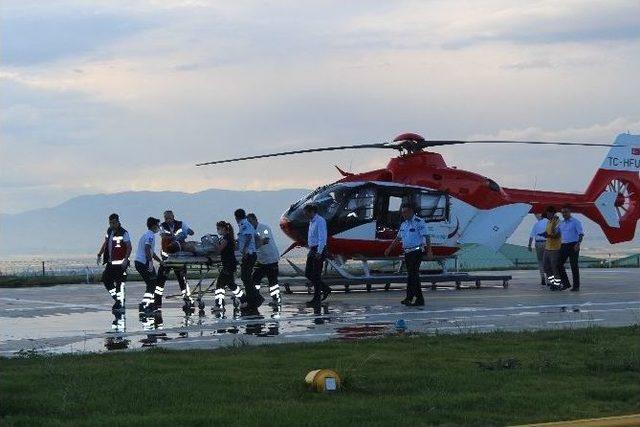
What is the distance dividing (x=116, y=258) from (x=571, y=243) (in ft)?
31.8

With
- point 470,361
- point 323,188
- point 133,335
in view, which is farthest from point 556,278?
point 470,361

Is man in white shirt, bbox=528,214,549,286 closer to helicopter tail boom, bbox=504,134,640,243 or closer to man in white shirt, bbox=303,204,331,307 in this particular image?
helicopter tail boom, bbox=504,134,640,243

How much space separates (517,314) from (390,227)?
8.31 metres

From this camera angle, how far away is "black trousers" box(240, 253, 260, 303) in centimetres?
2028

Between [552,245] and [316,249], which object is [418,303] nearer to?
[316,249]

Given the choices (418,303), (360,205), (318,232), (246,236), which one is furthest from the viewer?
(360,205)

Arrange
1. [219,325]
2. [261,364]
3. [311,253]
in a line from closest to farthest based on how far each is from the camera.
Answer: [261,364] → [219,325] → [311,253]

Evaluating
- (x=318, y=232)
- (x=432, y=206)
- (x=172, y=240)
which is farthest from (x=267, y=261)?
(x=432, y=206)

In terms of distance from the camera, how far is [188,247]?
21172 mm

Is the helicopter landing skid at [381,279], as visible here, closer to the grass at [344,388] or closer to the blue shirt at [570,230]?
the blue shirt at [570,230]

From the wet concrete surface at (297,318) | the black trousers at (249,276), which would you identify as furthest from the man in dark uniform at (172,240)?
the black trousers at (249,276)

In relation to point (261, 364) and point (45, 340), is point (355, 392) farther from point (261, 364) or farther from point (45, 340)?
point (45, 340)

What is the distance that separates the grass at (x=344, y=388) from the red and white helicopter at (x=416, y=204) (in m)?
13.1

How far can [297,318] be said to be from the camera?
A: 59.9 ft
